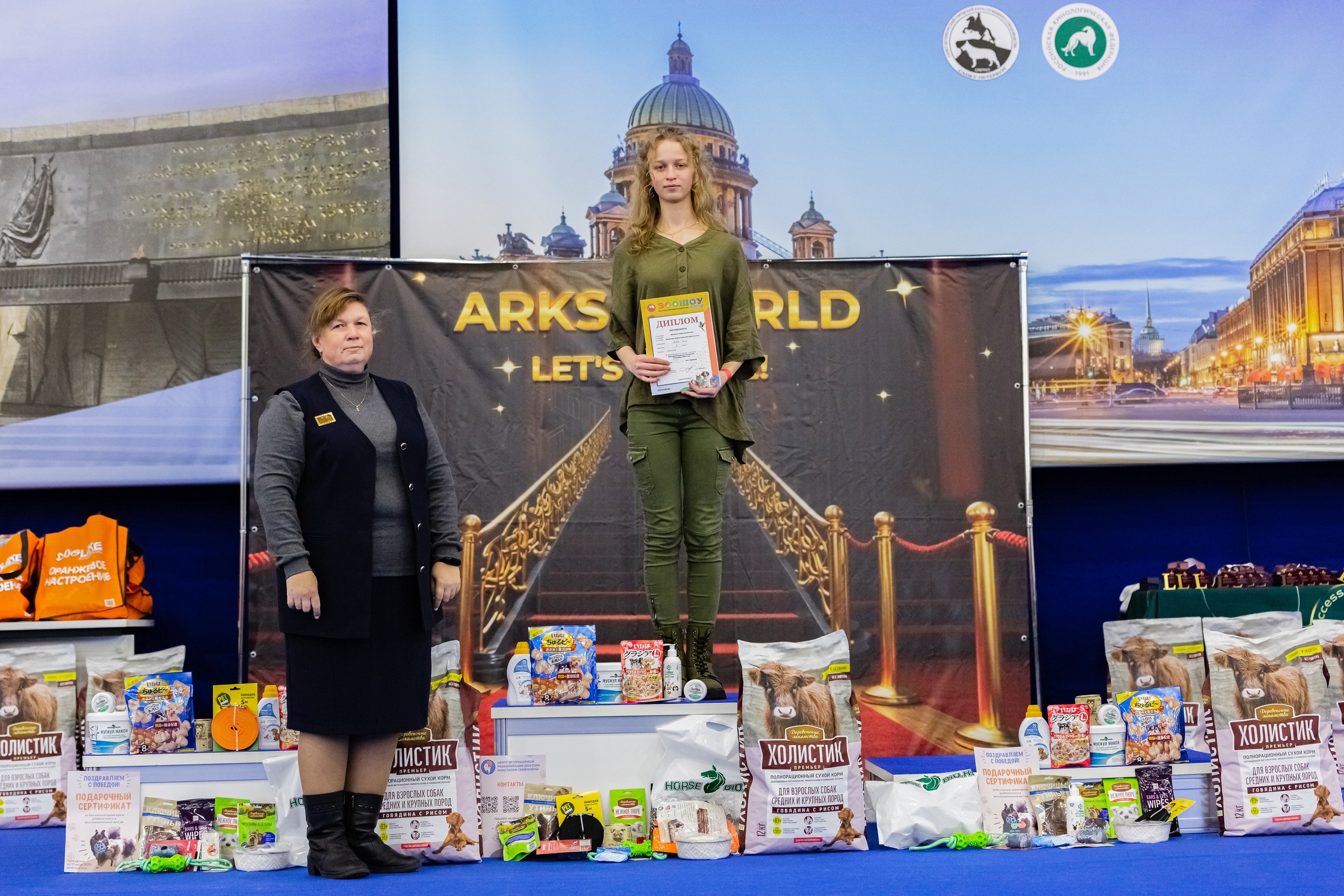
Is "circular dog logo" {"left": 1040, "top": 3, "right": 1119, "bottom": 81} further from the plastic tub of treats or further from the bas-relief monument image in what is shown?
the plastic tub of treats

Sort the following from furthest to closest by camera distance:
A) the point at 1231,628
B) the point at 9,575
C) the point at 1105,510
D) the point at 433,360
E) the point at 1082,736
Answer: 1. the point at 1105,510
2. the point at 433,360
3. the point at 9,575
4. the point at 1231,628
5. the point at 1082,736

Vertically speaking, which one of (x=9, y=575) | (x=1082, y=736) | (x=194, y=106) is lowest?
(x=1082, y=736)

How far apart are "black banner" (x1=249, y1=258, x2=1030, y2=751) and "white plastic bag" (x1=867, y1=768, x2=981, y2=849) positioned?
1289mm

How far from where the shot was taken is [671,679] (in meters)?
3.04

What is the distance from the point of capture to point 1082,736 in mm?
3012

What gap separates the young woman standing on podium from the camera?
3.05 metres

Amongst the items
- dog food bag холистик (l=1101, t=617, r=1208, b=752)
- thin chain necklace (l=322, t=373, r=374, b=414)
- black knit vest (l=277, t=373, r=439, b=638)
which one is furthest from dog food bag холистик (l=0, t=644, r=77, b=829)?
dog food bag холистик (l=1101, t=617, r=1208, b=752)

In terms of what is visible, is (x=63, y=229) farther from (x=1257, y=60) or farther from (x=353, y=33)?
(x=1257, y=60)

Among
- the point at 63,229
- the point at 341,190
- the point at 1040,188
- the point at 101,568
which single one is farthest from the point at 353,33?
the point at 1040,188

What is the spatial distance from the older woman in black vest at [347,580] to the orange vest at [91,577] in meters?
1.69

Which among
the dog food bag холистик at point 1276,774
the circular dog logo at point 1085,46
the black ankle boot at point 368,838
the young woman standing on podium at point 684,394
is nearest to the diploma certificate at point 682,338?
the young woman standing on podium at point 684,394

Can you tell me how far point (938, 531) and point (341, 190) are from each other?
2.37m

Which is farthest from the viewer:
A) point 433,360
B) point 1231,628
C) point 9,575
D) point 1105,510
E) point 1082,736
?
point 1105,510

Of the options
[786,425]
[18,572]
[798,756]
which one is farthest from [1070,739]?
[18,572]
